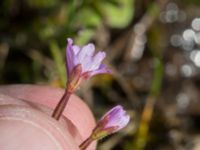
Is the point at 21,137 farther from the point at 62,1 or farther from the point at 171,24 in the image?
the point at 171,24

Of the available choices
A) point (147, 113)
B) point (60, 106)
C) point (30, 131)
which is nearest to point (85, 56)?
point (60, 106)

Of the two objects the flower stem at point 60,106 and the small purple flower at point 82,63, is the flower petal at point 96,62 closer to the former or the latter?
the small purple flower at point 82,63

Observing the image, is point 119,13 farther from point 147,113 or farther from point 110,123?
point 110,123

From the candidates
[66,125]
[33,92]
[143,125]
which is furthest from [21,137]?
[143,125]

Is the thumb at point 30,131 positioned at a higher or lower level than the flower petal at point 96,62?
lower

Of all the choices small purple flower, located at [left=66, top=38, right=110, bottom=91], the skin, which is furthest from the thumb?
small purple flower, located at [left=66, top=38, right=110, bottom=91]

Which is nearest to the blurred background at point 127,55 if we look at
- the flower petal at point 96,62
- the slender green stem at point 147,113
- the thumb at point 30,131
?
the slender green stem at point 147,113
